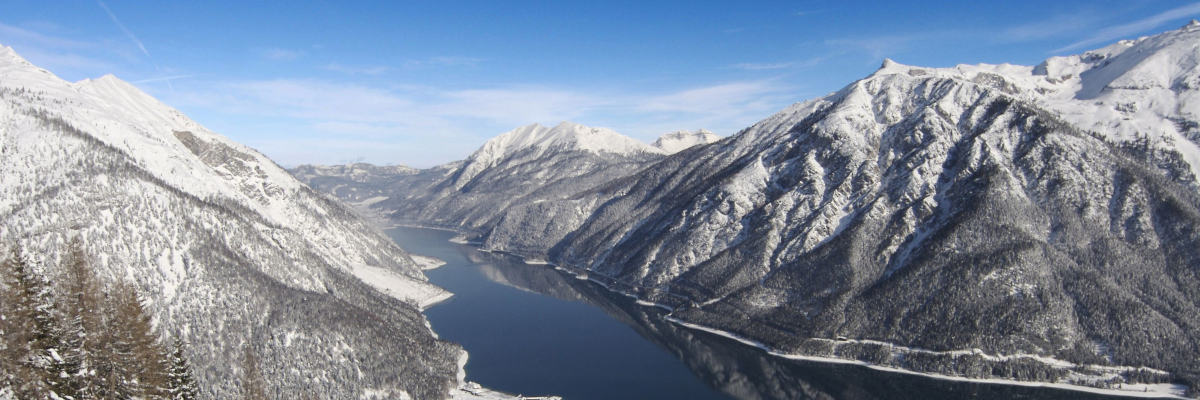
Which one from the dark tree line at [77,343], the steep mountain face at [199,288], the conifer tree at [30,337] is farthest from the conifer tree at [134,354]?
the steep mountain face at [199,288]

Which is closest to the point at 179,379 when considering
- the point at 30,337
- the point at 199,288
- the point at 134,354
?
the point at 134,354

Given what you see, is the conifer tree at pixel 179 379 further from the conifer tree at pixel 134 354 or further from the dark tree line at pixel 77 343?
the conifer tree at pixel 134 354

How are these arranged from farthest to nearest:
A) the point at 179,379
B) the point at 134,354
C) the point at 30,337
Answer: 1. the point at 179,379
2. the point at 134,354
3. the point at 30,337

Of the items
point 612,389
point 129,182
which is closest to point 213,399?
point 129,182

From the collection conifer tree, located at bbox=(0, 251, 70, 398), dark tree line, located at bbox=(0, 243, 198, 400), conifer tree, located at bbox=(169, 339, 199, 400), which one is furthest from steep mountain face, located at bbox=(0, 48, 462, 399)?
conifer tree, located at bbox=(0, 251, 70, 398)

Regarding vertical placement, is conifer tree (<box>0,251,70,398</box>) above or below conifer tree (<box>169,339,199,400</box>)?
above

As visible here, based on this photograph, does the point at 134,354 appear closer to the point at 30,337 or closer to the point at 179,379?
the point at 179,379

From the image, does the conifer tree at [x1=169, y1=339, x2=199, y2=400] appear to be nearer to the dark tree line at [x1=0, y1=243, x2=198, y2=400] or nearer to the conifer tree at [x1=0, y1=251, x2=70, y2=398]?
the dark tree line at [x1=0, y1=243, x2=198, y2=400]

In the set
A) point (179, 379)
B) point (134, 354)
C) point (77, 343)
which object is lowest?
point (179, 379)
